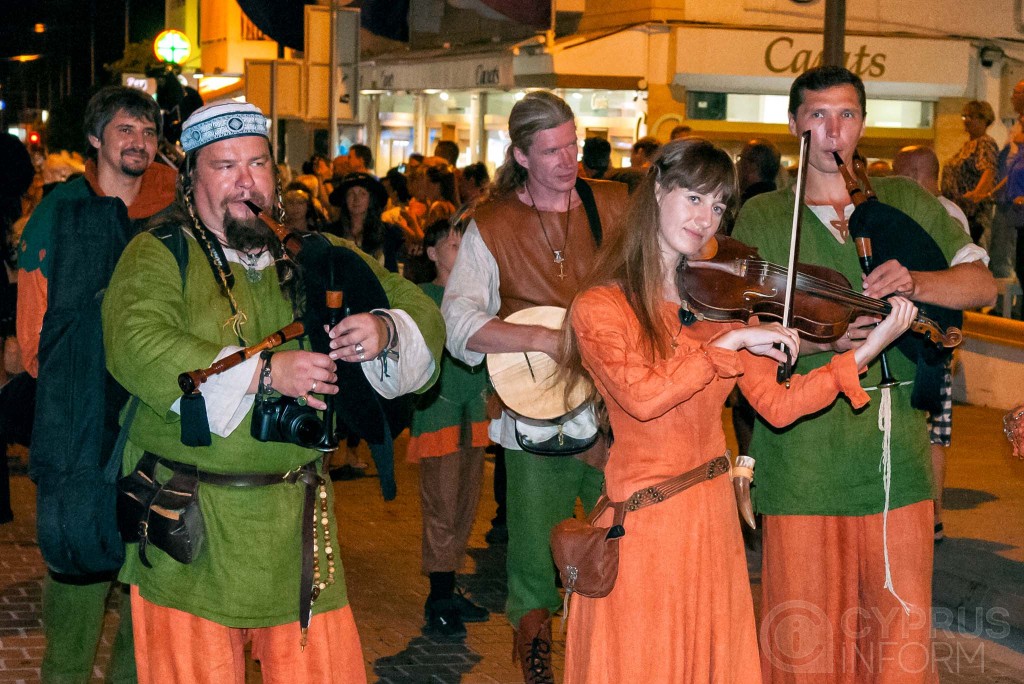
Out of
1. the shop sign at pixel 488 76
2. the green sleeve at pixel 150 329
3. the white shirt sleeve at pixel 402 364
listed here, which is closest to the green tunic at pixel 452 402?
the white shirt sleeve at pixel 402 364

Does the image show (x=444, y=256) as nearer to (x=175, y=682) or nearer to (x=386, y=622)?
(x=386, y=622)

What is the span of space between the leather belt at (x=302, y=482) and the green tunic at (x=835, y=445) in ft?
5.26

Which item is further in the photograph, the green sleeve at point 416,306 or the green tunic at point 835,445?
the green tunic at point 835,445

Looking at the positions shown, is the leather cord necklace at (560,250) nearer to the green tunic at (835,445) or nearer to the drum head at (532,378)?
the drum head at (532,378)

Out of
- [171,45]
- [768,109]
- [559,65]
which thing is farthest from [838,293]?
[171,45]

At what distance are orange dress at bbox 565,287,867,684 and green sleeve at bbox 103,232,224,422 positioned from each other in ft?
3.55

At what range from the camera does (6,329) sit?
7734mm

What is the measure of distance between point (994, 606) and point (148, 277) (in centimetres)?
480

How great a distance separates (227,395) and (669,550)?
125 cm

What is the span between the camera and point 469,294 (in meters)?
5.76

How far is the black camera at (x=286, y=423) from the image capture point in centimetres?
372

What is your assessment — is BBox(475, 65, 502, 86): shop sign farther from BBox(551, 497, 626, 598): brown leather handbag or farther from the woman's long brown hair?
BBox(551, 497, 626, 598): brown leather handbag

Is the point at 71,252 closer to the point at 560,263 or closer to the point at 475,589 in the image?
the point at 560,263

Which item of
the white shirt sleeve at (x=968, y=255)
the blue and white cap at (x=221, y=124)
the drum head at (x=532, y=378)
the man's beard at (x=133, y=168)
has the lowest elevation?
the drum head at (x=532, y=378)
